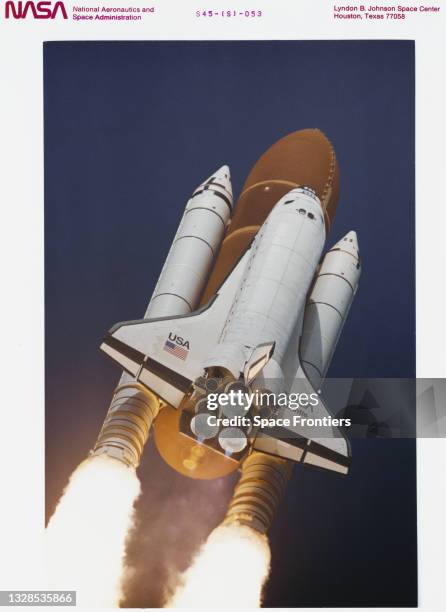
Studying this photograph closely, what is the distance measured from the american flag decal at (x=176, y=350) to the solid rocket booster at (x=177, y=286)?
458mm

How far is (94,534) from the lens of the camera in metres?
11.0

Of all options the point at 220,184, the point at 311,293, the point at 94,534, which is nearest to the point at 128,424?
the point at 94,534

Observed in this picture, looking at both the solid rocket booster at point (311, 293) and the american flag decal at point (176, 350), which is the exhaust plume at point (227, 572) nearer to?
the solid rocket booster at point (311, 293)

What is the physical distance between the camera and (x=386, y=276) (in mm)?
12078

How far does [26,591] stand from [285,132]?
5713 millimetres

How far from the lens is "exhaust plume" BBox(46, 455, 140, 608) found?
10992mm

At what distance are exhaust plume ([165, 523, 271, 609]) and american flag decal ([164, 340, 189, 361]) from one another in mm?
1759

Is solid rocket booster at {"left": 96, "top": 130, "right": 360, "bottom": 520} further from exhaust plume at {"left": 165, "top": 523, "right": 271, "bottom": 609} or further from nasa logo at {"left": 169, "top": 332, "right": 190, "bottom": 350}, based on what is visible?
exhaust plume at {"left": 165, "top": 523, "right": 271, "bottom": 609}

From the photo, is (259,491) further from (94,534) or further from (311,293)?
(311,293)
